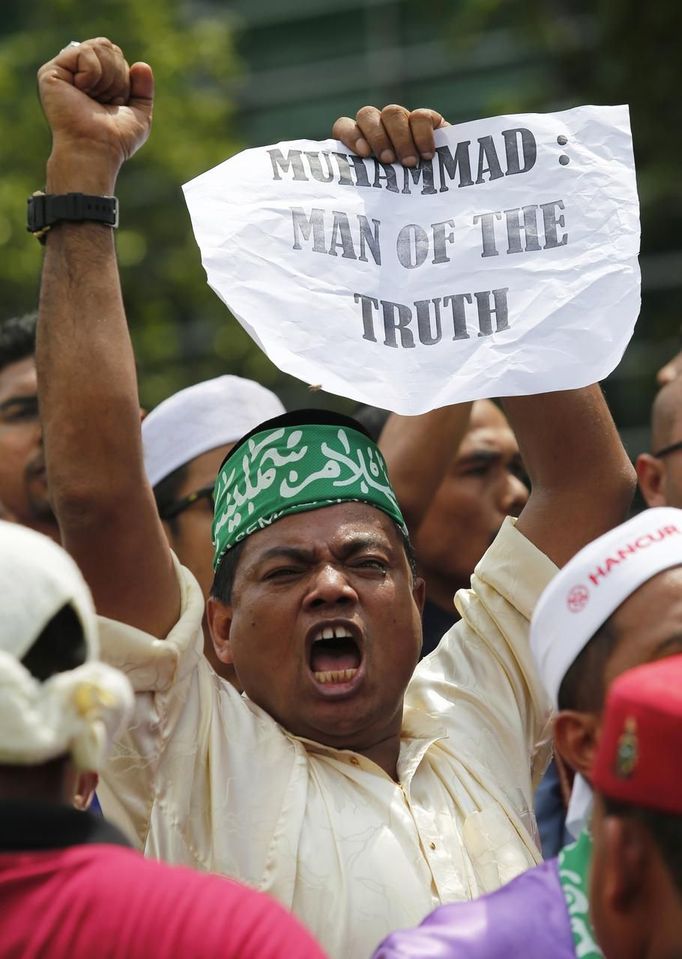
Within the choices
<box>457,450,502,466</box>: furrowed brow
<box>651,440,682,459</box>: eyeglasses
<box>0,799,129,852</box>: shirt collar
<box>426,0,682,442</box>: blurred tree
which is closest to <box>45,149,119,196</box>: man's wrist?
<box>0,799,129,852</box>: shirt collar

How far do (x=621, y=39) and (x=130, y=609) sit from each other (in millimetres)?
9467

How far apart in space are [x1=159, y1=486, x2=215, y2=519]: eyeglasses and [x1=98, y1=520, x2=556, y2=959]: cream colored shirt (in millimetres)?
1355

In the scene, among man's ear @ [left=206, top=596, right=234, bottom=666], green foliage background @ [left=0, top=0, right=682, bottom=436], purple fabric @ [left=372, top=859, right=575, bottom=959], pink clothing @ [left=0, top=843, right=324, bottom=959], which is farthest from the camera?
green foliage background @ [left=0, top=0, right=682, bottom=436]

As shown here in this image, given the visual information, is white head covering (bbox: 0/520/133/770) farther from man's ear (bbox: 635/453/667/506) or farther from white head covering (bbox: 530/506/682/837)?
man's ear (bbox: 635/453/667/506)

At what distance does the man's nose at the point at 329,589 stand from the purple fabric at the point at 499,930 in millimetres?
1048

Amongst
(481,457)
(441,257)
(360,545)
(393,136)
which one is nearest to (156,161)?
(481,457)

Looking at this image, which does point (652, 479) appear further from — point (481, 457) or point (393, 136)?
point (393, 136)

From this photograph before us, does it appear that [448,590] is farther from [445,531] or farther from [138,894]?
[138,894]

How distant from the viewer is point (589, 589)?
8.41 feet

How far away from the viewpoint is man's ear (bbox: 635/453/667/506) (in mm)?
4668

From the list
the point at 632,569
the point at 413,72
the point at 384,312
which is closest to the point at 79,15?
the point at 413,72

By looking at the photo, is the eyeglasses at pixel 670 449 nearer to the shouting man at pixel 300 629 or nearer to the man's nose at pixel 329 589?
the shouting man at pixel 300 629

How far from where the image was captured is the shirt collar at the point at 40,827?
2.13m

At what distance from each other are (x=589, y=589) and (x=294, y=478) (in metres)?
1.11
